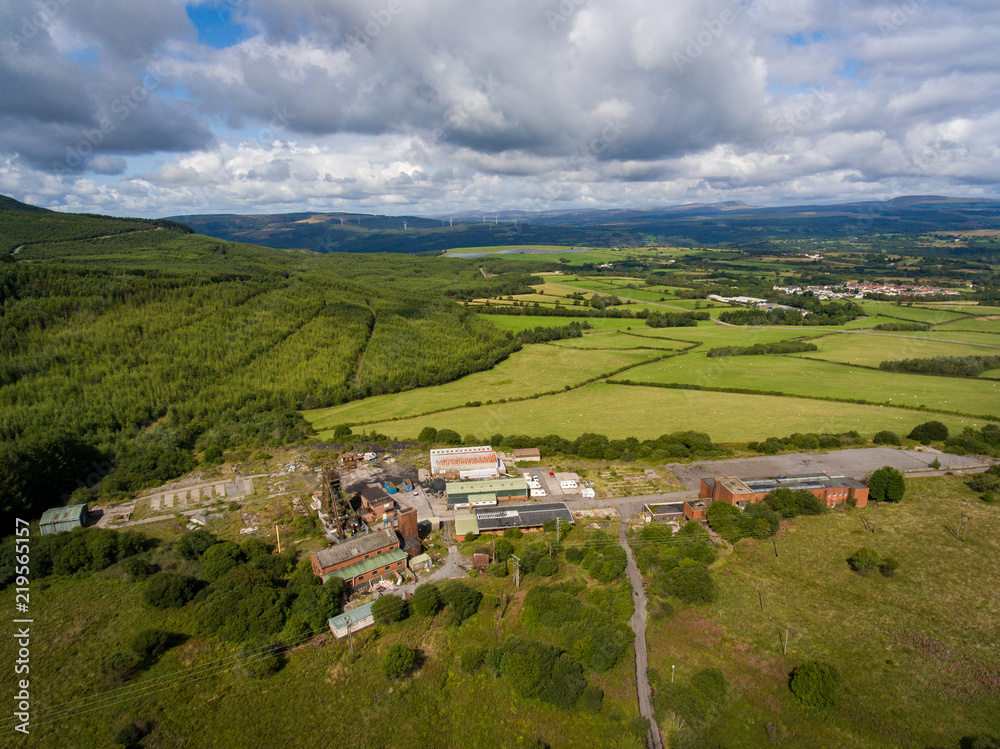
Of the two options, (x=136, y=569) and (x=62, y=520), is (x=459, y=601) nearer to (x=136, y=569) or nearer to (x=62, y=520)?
Answer: (x=136, y=569)

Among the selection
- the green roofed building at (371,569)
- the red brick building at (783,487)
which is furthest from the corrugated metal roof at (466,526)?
the red brick building at (783,487)

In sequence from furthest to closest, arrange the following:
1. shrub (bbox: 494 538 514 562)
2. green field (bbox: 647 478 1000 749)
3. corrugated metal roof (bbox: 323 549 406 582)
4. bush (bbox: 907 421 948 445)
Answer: bush (bbox: 907 421 948 445) → shrub (bbox: 494 538 514 562) → corrugated metal roof (bbox: 323 549 406 582) → green field (bbox: 647 478 1000 749)

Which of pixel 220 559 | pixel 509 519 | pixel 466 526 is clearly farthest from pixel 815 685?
pixel 220 559

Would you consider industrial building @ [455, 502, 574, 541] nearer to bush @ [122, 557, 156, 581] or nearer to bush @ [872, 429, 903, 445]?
bush @ [122, 557, 156, 581]

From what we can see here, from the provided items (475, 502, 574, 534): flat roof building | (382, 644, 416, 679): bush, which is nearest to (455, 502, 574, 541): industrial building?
(475, 502, 574, 534): flat roof building

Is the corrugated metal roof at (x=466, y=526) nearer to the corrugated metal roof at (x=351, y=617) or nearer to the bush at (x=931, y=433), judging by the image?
the corrugated metal roof at (x=351, y=617)

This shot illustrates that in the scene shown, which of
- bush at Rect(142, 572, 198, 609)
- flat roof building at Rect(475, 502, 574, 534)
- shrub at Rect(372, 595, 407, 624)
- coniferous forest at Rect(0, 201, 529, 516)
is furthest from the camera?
coniferous forest at Rect(0, 201, 529, 516)
